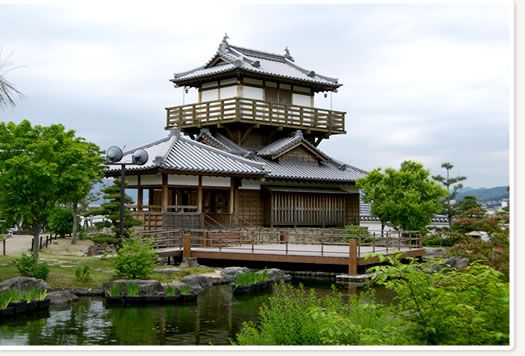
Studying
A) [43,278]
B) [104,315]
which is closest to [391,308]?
[104,315]

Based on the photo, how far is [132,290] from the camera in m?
17.2

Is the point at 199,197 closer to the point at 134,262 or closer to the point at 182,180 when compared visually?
the point at 182,180

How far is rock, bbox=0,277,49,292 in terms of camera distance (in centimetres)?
1592

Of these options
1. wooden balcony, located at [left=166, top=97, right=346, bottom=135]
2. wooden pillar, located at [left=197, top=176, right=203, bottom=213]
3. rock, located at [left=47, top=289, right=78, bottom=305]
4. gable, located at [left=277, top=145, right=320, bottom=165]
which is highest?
wooden balcony, located at [left=166, top=97, right=346, bottom=135]

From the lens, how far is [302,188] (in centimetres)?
3419

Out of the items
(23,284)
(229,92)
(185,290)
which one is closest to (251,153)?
(229,92)

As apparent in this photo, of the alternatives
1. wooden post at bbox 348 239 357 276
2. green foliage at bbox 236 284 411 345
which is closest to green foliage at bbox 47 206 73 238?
wooden post at bbox 348 239 357 276

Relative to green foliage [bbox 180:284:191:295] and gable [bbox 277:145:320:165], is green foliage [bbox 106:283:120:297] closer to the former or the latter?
green foliage [bbox 180:284:191:295]

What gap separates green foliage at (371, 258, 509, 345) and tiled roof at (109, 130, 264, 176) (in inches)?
741

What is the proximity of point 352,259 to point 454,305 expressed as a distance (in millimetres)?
13914

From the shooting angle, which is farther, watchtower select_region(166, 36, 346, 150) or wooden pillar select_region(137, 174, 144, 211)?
watchtower select_region(166, 36, 346, 150)

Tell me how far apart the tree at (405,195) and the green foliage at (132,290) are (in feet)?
55.4

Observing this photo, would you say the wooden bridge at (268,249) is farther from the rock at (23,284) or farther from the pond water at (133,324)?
the rock at (23,284)

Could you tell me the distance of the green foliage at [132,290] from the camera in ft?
56.3
